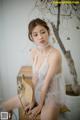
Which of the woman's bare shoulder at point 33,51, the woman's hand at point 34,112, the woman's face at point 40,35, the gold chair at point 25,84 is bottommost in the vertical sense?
the woman's hand at point 34,112

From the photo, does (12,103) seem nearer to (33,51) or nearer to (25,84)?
(25,84)

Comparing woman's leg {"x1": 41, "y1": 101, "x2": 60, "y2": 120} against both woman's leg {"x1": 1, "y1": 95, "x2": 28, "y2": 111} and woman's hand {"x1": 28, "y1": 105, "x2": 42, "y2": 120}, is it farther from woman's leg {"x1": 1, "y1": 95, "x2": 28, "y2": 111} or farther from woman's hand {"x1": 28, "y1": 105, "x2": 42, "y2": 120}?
woman's leg {"x1": 1, "y1": 95, "x2": 28, "y2": 111}

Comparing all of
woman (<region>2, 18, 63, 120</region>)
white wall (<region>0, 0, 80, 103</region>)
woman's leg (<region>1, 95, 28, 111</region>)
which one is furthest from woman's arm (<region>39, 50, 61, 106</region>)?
woman's leg (<region>1, 95, 28, 111</region>)

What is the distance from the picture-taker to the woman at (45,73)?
1621 mm

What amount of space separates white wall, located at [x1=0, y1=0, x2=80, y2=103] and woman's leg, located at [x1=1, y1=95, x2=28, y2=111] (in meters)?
0.04

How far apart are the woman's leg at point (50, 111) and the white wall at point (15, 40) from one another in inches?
10.8

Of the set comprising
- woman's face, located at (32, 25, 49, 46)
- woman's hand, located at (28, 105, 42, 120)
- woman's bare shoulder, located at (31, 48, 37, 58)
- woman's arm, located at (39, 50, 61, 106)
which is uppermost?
woman's face, located at (32, 25, 49, 46)

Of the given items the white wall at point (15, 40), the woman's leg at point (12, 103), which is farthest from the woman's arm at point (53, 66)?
the woman's leg at point (12, 103)

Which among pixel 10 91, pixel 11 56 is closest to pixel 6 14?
pixel 11 56

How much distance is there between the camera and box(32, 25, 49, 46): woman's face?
162cm

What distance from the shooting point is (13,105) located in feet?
5.61

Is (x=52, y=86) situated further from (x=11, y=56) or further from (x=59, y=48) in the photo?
(x=11, y=56)

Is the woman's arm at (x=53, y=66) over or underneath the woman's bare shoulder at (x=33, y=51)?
underneath

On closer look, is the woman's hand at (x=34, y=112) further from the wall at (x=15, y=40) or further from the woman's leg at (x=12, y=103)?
the wall at (x=15, y=40)
